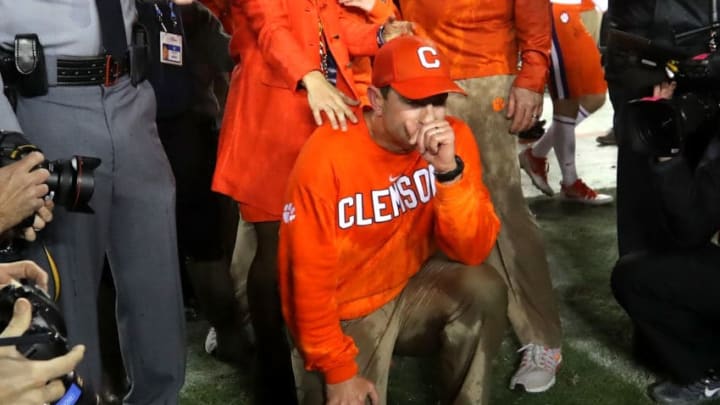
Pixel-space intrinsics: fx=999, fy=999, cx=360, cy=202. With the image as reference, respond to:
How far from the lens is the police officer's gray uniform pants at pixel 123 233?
2.62 metres

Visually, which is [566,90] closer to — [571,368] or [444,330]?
[571,368]

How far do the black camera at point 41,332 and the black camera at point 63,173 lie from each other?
0.38m

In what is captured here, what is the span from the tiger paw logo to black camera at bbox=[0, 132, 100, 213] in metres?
0.55

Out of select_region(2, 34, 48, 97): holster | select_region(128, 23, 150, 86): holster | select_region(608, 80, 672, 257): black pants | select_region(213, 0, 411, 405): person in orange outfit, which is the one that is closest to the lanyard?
select_region(128, 23, 150, 86): holster

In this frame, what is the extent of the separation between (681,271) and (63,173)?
6.37ft

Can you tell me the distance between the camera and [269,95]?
299 centimetres

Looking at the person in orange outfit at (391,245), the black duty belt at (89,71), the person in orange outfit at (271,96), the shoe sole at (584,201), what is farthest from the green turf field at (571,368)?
the black duty belt at (89,71)

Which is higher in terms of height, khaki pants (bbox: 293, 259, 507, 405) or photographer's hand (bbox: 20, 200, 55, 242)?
photographer's hand (bbox: 20, 200, 55, 242)

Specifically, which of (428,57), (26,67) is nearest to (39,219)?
(26,67)

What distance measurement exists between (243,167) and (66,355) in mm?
1344

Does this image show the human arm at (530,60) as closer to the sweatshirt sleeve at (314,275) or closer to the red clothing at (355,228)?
the red clothing at (355,228)

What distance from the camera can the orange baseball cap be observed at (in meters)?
2.62

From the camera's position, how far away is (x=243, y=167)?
304 centimetres

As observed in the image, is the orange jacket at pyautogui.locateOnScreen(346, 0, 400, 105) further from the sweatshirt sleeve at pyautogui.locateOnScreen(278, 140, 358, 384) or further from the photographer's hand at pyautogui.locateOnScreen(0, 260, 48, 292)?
the photographer's hand at pyautogui.locateOnScreen(0, 260, 48, 292)
